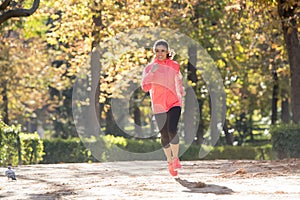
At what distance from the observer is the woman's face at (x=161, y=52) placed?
1228 cm

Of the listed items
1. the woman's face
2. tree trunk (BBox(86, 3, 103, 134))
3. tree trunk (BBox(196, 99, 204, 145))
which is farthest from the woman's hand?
tree trunk (BBox(196, 99, 204, 145))

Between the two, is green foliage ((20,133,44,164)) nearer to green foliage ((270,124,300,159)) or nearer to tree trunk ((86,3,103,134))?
tree trunk ((86,3,103,134))

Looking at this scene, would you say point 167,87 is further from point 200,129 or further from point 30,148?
point 200,129

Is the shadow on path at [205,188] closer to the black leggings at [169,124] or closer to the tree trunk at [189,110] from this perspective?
the black leggings at [169,124]

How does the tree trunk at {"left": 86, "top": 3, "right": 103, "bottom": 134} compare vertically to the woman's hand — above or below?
above

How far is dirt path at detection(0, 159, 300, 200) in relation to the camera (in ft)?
32.8

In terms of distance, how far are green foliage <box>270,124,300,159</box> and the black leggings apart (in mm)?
9697

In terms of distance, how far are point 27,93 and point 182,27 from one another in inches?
652

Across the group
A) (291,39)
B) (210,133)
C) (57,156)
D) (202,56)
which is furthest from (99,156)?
(210,133)

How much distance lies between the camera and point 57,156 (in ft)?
107

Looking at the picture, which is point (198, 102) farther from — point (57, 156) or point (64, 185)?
point (64, 185)

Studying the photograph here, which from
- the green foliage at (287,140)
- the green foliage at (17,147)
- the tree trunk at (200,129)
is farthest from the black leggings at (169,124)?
the tree trunk at (200,129)

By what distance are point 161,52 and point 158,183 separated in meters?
2.05

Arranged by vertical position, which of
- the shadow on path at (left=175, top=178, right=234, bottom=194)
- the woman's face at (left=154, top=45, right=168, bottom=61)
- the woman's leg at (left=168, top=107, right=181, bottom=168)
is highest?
the woman's face at (left=154, top=45, right=168, bottom=61)
